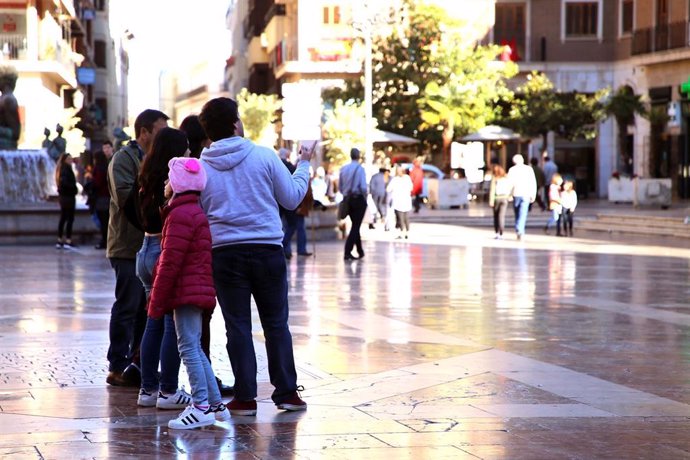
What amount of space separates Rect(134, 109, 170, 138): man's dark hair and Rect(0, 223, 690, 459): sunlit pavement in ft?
5.36

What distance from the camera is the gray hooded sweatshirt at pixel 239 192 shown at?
815 cm

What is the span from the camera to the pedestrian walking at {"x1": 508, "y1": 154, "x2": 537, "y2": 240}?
1161 inches

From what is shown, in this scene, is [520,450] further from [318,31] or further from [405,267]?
[318,31]

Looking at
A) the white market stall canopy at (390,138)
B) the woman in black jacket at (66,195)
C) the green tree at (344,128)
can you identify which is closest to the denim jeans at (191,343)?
the woman in black jacket at (66,195)

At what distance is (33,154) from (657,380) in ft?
76.5

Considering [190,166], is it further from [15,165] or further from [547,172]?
[547,172]

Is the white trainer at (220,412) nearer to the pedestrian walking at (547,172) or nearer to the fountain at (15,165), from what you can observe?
the fountain at (15,165)

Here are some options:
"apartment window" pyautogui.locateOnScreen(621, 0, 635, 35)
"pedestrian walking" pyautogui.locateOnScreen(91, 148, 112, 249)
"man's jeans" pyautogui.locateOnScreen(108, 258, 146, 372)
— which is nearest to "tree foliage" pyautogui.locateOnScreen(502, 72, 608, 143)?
"apartment window" pyautogui.locateOnScreen(621, 0, 635, 35)

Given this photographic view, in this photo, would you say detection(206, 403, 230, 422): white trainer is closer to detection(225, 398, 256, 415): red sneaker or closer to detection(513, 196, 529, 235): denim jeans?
detection(225, 398, 256, 415): red sneaker

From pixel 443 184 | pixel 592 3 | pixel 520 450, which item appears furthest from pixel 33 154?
pixel 592 3

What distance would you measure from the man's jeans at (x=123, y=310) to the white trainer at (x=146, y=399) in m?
0.84

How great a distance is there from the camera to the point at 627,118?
52719 mm

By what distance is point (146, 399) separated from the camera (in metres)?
8.60

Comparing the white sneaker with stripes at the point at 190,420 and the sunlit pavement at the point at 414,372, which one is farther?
the white sneaker with stripes at the point at 190,420
